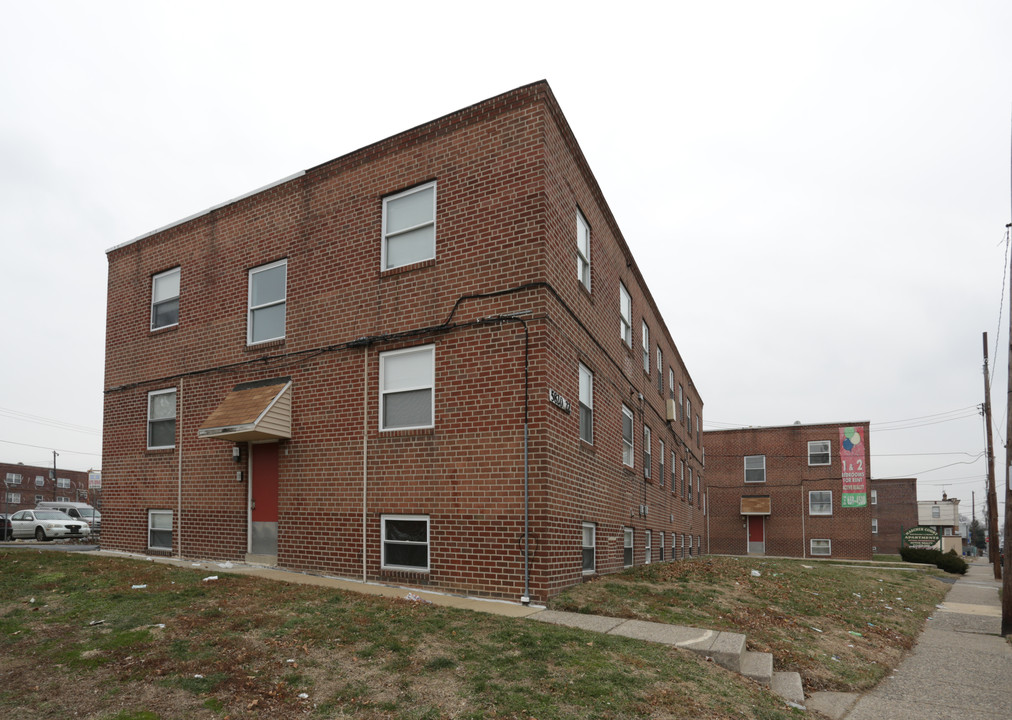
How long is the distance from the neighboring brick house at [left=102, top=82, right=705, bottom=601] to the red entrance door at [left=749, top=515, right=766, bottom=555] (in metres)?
29.7

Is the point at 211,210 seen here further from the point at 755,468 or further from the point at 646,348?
the point at 755,468

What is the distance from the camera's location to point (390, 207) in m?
12.7

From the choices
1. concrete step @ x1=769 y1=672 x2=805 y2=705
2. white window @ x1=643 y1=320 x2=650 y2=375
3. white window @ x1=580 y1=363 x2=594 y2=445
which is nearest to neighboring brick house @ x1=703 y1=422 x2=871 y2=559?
white window @ x1=643 y1=320 x2=650 y2=375

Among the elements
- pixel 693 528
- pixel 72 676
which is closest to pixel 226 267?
pixel 72 676

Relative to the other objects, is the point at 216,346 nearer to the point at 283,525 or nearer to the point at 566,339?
the point at 283,525


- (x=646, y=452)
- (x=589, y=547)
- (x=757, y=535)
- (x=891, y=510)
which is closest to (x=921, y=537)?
(x=757, y=535)

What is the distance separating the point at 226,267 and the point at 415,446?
6.47 meters

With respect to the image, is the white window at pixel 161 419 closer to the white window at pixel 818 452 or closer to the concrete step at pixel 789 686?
the concrete step at pixel 789 686

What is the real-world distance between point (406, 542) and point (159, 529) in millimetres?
7070

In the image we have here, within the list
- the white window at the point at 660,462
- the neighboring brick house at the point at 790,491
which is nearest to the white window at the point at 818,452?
the neighboring brick house at the point at 790,491

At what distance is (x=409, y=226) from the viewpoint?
12422 millimetres

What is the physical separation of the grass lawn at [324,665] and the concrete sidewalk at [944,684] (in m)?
1.43

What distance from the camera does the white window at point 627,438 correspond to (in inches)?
645

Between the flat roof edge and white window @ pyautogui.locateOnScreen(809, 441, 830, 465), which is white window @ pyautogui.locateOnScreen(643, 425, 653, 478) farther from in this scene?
white window @ pyautogui.locateOnScreen(809, 441, 830, 465)
